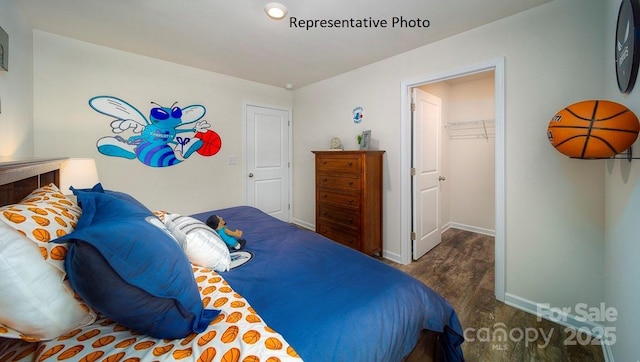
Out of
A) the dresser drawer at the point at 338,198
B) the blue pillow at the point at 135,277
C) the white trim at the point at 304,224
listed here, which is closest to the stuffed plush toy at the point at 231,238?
the blue pillow at the point at 135,277

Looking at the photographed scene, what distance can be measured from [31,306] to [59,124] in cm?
283

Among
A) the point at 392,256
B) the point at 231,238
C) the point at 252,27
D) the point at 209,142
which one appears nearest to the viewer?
the point at 231,238

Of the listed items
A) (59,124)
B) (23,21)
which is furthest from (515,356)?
(23,21)

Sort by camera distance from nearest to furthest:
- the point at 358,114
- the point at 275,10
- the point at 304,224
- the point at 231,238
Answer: the point at 231,238 → the point at 275,10 → the point at 358,114 → the point at 304,224

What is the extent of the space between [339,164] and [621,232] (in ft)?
7.29

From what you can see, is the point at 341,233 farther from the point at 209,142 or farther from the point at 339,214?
the point at 209,142

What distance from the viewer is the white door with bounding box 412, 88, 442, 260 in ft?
9.43

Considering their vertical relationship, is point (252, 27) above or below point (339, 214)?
above

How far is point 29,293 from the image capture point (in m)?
0.58

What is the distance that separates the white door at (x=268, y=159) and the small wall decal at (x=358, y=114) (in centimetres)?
146

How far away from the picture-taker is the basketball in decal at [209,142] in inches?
131

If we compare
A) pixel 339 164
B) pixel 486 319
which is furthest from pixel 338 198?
pixel 486 319

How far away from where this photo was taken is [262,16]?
2.03 m

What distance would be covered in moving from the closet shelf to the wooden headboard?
4579 millimetres
